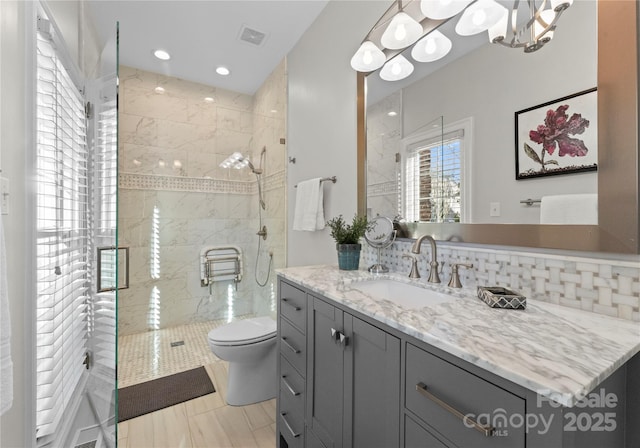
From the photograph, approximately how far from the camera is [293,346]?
4.45 ft

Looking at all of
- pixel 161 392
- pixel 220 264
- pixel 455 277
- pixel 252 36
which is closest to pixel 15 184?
pixel 161 392

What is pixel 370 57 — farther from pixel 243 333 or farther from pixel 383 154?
pixel 243 333

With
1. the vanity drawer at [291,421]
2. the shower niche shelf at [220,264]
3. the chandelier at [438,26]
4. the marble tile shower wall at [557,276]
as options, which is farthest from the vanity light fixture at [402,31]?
the shower niche shelf at [220,264]

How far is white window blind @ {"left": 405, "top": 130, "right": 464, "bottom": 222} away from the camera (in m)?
1.23

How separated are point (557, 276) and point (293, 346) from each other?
1.07 meters

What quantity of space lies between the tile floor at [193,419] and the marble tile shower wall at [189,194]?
687 mm

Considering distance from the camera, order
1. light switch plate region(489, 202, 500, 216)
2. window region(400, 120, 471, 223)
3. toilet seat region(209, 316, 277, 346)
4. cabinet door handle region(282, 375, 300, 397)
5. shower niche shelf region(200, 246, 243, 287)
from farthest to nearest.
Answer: shower niche shelf region(200, 246, 243, 287)
toilet seat region(209, 316, 277, 346)
cabinet door handle region(282, 375, 300, 397)
window region(400, 120, 471, 223)
light switch plate region(489, 202, 500, 216)

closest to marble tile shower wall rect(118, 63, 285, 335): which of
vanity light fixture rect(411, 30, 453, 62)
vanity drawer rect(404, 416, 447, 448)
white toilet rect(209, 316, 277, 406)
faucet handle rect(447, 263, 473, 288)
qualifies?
white toilet rect(209, 316, 277, 406)

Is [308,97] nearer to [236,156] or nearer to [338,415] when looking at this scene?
[236,156]

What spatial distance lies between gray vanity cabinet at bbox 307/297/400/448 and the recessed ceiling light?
2.75 metres

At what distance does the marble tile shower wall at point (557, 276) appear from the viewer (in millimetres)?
791

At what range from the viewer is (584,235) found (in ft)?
2.82

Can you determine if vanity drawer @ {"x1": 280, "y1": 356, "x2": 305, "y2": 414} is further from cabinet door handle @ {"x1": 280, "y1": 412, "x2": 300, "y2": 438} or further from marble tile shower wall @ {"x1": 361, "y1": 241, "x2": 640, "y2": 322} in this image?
marble tile shower wall @ {"x1": 361, "y1": 241, "x2": 640, "y2": 322}

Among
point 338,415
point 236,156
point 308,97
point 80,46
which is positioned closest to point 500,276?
point 338,415
